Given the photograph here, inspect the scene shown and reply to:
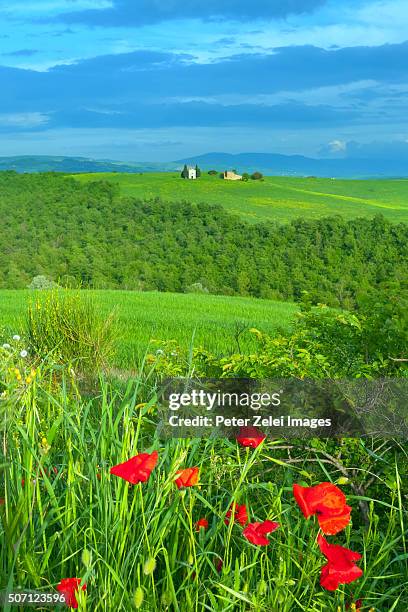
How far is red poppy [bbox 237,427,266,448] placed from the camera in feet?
8.55

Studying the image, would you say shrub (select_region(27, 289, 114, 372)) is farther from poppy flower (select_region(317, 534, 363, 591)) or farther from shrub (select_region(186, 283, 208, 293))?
shrub (select_region(186, 283, 208, 293))

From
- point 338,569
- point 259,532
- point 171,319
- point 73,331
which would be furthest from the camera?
point 171,319

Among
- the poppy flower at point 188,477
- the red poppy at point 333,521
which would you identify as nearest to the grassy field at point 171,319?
the poppy flower at point 188,477

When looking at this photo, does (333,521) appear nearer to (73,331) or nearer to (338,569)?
(338,569)

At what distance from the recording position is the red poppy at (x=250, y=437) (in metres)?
2.61

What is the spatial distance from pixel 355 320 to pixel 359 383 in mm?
624

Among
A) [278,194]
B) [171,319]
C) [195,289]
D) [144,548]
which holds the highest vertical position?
[278,194]

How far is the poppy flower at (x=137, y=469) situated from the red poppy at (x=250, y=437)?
658mm

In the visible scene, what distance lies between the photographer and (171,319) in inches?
529

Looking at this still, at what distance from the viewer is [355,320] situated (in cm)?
393

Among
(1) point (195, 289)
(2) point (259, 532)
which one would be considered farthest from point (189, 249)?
(2) point (259, 532)

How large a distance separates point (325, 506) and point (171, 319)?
37.7 feet

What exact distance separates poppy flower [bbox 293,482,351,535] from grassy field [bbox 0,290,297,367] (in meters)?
5.32

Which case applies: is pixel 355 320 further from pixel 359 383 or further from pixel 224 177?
pixel 224 177
